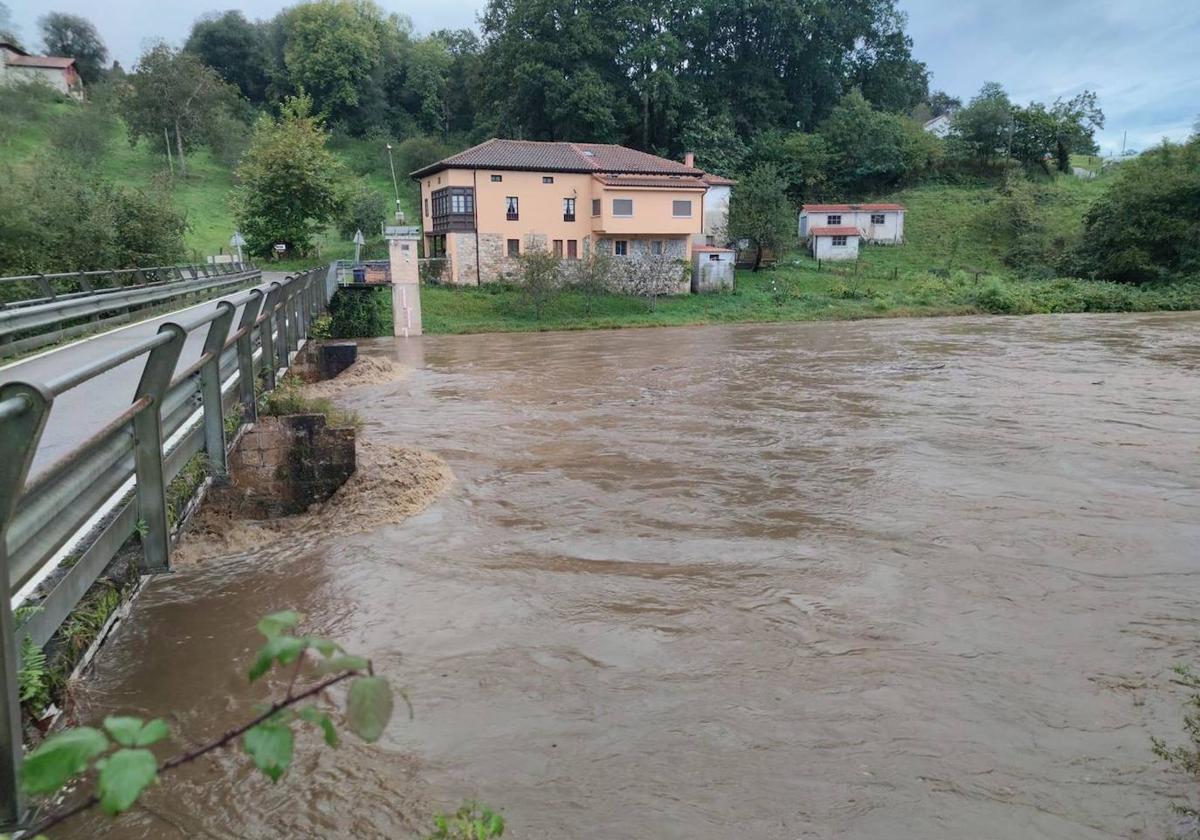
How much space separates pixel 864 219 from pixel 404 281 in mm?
35963

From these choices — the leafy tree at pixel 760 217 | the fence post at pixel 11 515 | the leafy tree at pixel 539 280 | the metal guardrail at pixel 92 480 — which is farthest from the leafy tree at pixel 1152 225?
the fence post at pixel 11 515

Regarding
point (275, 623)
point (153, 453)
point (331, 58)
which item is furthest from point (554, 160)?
point (275, 623)

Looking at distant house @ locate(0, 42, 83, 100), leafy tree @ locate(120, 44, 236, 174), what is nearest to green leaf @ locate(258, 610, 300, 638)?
leafy tree @ locate(120, 44, 236, 174)

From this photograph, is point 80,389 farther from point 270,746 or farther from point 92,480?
point 270,746

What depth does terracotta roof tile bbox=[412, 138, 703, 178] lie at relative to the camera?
45.8 metres

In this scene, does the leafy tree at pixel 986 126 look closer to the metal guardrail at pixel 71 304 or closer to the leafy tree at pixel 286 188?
the leafy tree at pixel 286 188

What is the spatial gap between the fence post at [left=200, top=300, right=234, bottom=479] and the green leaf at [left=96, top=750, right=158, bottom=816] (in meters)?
5.07

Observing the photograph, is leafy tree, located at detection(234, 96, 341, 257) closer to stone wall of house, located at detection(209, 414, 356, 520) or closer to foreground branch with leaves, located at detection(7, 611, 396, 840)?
stone wall of house, located at detection(209, 414, 356, 520)

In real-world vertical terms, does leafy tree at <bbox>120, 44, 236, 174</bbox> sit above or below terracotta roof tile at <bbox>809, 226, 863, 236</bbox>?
above

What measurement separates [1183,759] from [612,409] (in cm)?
1222

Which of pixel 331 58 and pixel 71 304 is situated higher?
pixel 331 58

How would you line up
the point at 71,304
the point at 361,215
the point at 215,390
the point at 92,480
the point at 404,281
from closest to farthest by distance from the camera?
the point at 92,480 < the point at 215,390 < the point at 71,304 < the point at 404,281 < the point at 361,215

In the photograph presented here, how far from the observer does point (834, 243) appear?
5559 cm

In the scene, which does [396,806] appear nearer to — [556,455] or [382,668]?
[382,668]
